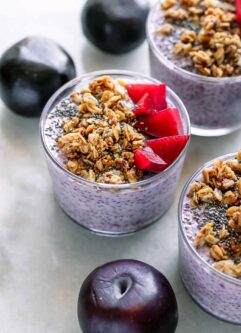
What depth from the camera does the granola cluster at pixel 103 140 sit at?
196 cm

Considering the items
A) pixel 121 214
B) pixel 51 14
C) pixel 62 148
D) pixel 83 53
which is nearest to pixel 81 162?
pixel 62 148

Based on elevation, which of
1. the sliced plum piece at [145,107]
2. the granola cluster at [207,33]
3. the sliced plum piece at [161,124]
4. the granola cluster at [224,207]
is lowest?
the granola cluster at [224,207]

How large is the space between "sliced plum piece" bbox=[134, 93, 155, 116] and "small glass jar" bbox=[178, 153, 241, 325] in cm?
25

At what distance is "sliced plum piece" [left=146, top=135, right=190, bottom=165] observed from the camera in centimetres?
199

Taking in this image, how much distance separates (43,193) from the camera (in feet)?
7.44

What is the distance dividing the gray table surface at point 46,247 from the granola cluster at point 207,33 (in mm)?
319

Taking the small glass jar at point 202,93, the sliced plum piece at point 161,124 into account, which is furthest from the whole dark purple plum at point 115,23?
the sliced plum piece at point 161,124

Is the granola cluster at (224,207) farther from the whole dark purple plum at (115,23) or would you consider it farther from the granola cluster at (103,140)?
the whole dark purple plum at (115,23)

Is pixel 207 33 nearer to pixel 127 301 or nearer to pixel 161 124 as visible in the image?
pixel 161 124

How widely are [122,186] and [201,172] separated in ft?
0.80

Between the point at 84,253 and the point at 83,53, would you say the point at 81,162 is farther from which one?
the point at 83,53

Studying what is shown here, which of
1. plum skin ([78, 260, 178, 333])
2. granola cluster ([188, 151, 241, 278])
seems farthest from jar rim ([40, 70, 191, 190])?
plum skin ([78, 260, 178, 333])

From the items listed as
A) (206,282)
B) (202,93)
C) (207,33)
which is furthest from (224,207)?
(207,33)

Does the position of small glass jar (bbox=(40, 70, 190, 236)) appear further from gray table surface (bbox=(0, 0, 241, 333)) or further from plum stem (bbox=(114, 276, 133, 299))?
plum stem (bbox=(114, 276, 133, 299))
